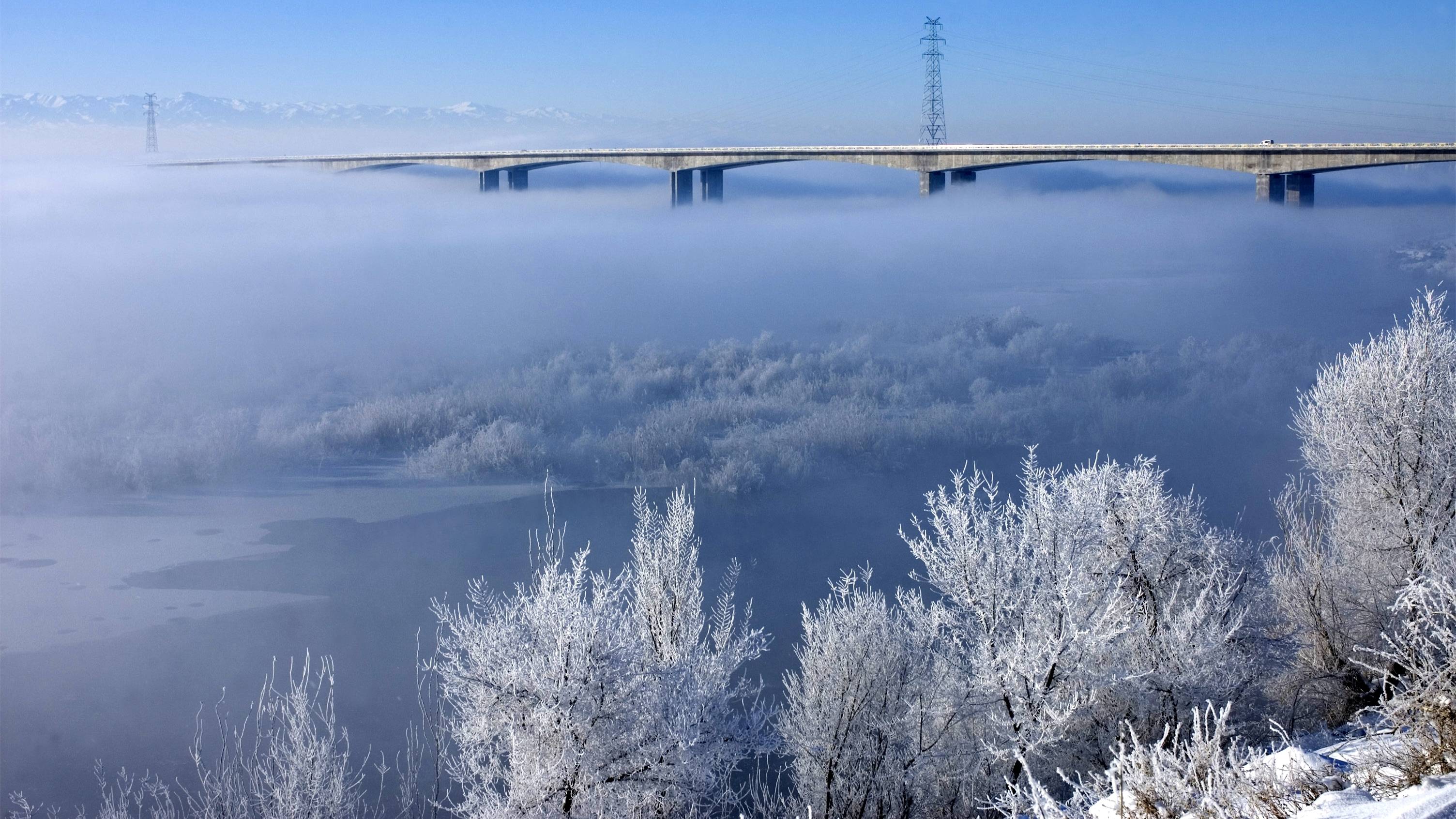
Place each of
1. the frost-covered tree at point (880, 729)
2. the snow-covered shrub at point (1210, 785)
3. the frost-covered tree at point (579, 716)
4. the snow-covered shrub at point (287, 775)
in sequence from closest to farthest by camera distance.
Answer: the snow-covered shrub at point (1210, 785) → the frost-covered tree at point (579, 716) → the snow-covered shrub at point (287, 775) → the frost-covered tree at point (880, 729)

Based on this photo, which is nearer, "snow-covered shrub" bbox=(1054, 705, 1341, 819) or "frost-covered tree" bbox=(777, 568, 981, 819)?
"snow-covered shrub" bbox=(1054, 705, 1341, 819)

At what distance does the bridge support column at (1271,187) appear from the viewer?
39.7 m

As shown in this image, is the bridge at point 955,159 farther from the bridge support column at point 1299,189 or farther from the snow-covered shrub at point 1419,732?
the snow-covered shrub at point 1419,732

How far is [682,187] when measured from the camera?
5831 centimetres

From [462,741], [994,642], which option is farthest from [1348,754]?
[462,741]

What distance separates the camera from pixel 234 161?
91188mm

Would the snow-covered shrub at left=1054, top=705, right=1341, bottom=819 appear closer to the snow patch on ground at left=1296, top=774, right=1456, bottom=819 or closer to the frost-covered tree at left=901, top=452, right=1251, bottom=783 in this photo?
the snow patch on ground at left=1296, top=774, right=1456, bottom=819

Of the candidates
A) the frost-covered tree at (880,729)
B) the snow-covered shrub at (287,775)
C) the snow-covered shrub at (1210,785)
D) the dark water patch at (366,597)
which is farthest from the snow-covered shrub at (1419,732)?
the dark water patch at (366,597)

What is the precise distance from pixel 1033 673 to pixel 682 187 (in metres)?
49.8

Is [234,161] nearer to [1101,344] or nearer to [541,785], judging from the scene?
[1101,344]

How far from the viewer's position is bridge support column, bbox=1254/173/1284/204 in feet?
130

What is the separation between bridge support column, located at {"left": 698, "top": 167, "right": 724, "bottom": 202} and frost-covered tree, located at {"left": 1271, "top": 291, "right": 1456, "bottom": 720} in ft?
147

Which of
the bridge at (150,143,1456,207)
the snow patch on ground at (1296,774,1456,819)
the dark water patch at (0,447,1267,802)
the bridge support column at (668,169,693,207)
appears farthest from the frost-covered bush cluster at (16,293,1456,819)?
the bridge support column at (668,169,693,207)

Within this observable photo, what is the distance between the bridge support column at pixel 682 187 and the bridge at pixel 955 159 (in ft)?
0.20
